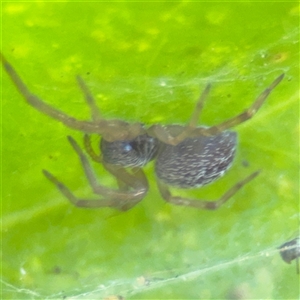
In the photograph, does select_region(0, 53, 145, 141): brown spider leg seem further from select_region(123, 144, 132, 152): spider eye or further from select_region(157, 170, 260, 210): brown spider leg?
select_region(157, 170, 260, 210): brown spider leg

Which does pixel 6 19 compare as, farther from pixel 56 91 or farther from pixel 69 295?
pixel 69 295

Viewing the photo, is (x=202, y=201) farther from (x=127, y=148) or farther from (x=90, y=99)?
(x=90, y=99)

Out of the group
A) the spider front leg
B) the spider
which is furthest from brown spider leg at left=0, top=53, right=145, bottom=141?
the spider front leg

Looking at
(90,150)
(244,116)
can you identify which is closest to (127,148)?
(90,150)

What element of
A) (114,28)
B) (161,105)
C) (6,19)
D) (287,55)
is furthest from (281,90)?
(6,19)

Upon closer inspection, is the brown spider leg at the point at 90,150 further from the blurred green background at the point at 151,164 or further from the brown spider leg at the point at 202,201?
the brown spider leg at the point at 202,201

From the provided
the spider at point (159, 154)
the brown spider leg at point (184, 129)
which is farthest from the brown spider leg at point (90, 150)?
the brown spider leg at point (184, 129)
